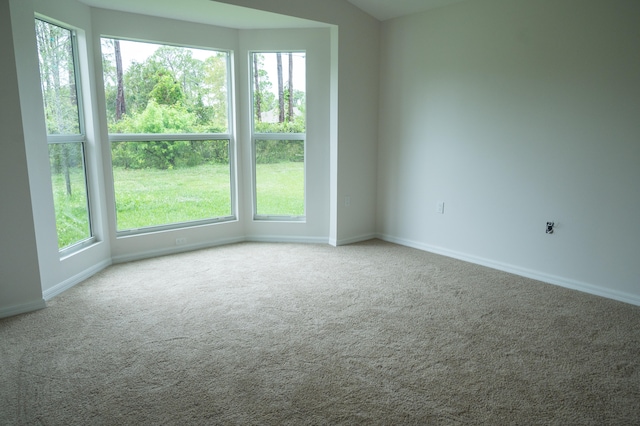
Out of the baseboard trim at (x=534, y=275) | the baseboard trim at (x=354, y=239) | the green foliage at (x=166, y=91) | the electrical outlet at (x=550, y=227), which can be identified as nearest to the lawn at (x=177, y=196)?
the baseboard trim at (x=354, y=239)

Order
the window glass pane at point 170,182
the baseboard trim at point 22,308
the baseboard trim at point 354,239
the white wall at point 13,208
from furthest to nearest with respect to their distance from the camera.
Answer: the baseboard trim at point 354,239 → the window glass pane at point 170,182 → the baseboard trim at point 22,308 → the white wall at point 13,208

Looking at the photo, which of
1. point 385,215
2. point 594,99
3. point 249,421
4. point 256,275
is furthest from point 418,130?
point 249,421

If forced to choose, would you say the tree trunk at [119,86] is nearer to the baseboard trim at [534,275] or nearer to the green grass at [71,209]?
the green grass at [71,209]

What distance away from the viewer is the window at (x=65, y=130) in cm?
351

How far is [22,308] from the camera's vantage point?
3.16 metres

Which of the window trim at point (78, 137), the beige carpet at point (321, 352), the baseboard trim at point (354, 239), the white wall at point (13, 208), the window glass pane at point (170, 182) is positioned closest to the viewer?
the beige carpet at point (321, 352)

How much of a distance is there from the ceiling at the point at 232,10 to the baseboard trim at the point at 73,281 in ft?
7.69

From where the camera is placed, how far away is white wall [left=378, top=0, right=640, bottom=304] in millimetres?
3277

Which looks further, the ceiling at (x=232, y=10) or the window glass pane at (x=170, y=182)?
the window glass pane at (x=170, y=182)

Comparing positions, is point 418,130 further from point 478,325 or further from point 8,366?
point 8,366

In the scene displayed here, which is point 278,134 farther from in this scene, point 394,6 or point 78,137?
point 78,137

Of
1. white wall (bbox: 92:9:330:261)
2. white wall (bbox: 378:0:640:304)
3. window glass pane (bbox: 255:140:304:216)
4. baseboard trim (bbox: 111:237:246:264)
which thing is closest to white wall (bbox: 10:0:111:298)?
white wall (bbox: 92:9:330:261)

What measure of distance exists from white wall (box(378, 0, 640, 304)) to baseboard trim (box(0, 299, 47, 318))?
3.53 m

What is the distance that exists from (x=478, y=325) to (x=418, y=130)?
239cm
